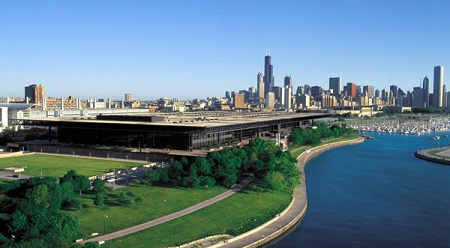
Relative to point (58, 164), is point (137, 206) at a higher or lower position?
lower

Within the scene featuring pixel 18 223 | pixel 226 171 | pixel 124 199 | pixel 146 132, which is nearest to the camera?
pixel 18 223

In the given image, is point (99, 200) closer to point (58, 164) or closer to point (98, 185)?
point (98, 185)

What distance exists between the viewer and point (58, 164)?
54.3 m

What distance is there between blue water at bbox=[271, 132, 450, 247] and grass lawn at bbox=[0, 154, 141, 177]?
23508mm

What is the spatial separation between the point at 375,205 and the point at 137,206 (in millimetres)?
22447

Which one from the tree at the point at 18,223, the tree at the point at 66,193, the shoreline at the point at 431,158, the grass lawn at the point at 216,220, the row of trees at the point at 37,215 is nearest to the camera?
the row of trees at the point at 37,215

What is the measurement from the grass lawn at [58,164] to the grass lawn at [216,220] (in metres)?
18.3

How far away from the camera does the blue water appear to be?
32.8 metres

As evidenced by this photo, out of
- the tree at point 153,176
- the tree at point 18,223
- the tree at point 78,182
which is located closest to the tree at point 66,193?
the tree at point 78,182

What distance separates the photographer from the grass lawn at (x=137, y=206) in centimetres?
3098

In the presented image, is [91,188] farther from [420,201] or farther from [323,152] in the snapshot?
[323,152]

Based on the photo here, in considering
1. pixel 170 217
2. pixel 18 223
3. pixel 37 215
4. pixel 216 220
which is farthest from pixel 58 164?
pixel 18 223

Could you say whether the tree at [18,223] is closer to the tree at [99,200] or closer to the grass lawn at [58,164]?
the tree at [99,200]

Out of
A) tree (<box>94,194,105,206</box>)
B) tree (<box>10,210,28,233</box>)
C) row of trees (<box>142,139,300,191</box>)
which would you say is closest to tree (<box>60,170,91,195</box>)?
tree (<box>94,194,105,206</box>)
